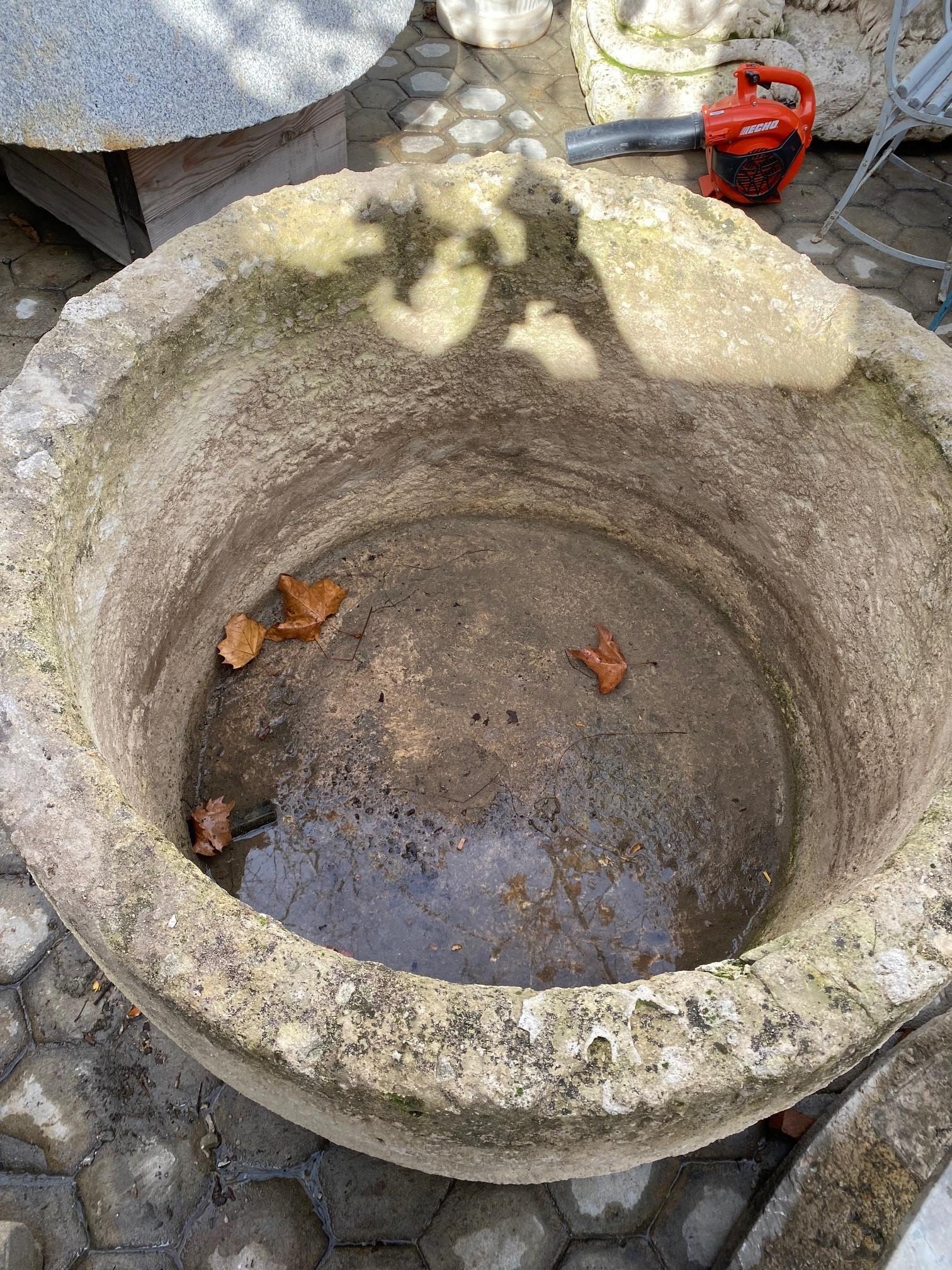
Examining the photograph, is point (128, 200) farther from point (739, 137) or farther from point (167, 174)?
point (739, 137)

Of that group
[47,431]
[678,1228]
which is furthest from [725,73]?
[678,1228]

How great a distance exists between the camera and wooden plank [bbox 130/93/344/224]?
3.11 meters

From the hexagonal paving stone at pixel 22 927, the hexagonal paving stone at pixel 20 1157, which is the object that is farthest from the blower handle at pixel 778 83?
the hexagonal paving stone at pixel 20 1157

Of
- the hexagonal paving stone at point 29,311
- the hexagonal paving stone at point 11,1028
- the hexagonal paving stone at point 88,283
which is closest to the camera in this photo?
the hexagonal paving stone at point 11,1028

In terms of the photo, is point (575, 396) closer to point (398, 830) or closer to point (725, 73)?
point (398, 830)

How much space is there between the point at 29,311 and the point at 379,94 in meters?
2.17

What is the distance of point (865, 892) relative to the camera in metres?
1.41

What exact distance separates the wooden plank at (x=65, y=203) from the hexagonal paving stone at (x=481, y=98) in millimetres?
1949

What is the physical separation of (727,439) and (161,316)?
151 cm

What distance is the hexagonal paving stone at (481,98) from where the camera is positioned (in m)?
4.41

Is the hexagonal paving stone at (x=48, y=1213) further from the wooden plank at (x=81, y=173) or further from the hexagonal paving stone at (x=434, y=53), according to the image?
the hexagonal paving stone at (x=434, y=53)

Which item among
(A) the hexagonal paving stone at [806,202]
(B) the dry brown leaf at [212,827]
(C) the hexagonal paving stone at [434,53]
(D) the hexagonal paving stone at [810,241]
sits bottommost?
(B) the dry brown leaf at [212,827]

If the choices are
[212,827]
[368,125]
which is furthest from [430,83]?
[212,827]

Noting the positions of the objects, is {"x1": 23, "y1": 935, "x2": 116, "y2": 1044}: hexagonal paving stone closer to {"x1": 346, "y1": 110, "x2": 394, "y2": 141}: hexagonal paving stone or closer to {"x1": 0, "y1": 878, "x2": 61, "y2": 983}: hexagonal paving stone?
{"x1": 0, "y1": 878, "x2": 61, "y2": 983}: hexagonal paving stone
